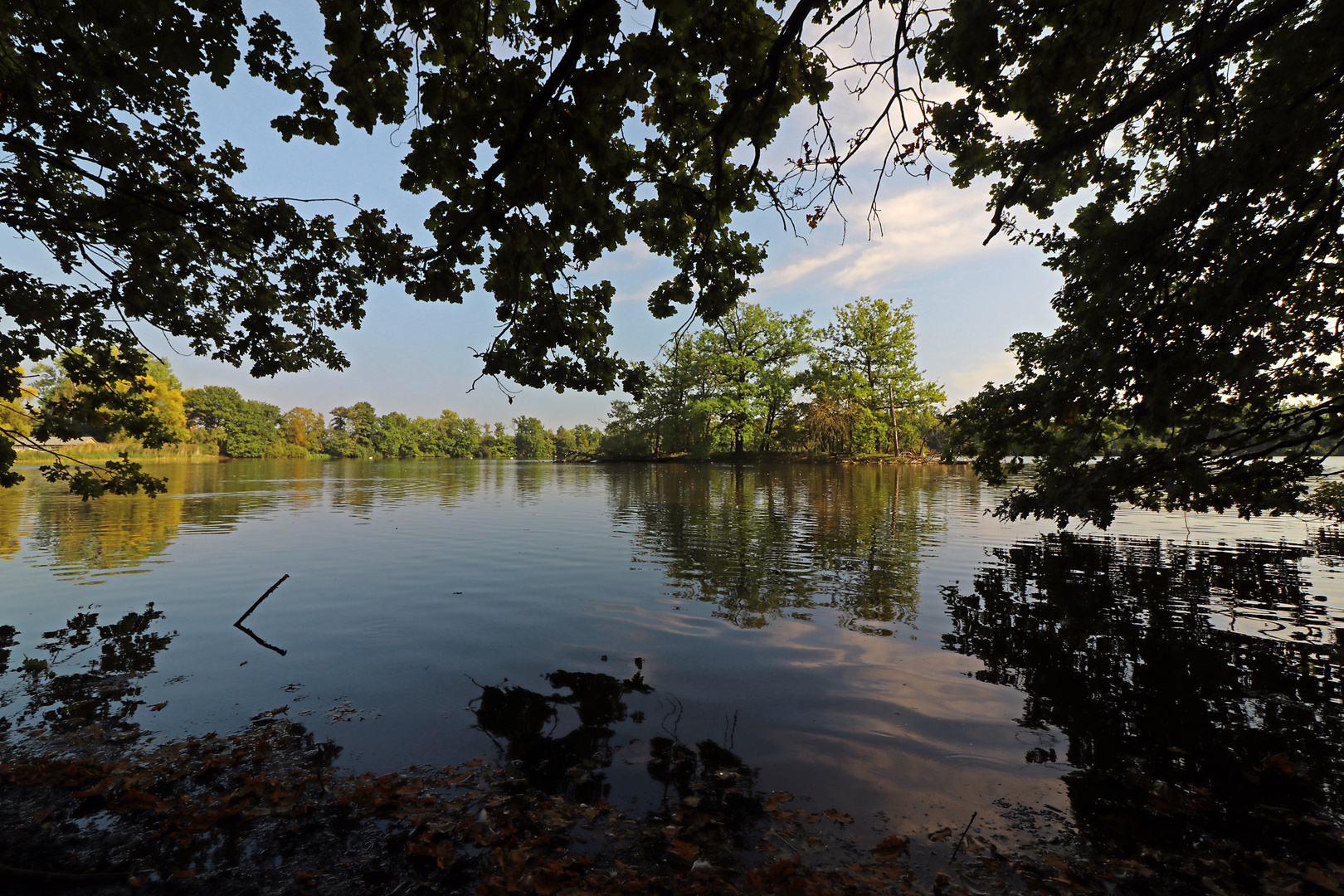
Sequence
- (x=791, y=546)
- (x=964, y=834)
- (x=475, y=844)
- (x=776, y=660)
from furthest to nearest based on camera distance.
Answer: (x=791, y=546) < (x=776, y=660) < (x=964, y=834) < (x=475, y=844)

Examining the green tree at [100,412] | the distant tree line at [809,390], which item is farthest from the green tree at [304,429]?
the green tree at [100,412]

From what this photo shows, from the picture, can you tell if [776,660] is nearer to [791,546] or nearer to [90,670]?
[791,546]

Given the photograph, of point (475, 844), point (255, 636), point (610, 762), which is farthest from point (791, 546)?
point (475, 844)

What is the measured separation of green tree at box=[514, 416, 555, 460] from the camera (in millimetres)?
139375

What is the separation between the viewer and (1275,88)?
21.6 feet

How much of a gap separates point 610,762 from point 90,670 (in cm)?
705

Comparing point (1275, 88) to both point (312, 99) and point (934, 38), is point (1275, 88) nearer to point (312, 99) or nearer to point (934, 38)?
point (934, 38)

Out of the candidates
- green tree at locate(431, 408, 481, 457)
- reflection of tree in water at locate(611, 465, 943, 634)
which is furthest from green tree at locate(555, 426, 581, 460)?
reflection of tree in water at locate(611, 465, 943, 634)

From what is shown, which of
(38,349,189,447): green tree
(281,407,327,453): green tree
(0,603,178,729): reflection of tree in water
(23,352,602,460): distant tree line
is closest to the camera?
(0,603,178,729): reflection of tree in water

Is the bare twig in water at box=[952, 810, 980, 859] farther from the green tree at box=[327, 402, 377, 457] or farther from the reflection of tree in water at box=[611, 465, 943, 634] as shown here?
the green tree at box=[327, 402, 377, 457]

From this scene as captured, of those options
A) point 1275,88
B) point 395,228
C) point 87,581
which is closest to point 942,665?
point 1275,88

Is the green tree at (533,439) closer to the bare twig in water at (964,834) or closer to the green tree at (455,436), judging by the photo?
the green tree at (455,436)

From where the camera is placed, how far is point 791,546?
14.9 meters

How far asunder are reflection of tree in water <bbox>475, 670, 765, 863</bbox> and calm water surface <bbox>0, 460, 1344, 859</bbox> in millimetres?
48
